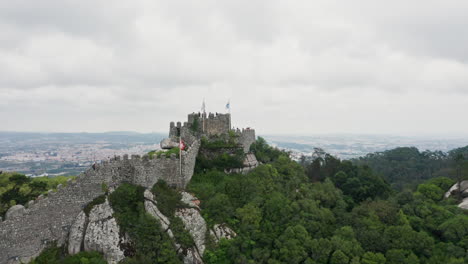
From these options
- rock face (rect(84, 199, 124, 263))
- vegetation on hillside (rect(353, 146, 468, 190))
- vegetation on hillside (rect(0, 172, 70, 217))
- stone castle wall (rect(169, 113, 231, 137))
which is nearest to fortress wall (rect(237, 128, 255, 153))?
stone castle wall (rect(169, 113, 231, 137))

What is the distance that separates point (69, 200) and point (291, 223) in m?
17.7

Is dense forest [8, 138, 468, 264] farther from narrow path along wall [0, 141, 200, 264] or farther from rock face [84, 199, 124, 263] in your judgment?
narrow path along wall [0, 141, 200, 264]

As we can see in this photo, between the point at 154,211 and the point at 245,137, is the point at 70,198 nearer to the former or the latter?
the point at 154,211

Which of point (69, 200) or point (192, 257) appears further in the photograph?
point (69, 200)

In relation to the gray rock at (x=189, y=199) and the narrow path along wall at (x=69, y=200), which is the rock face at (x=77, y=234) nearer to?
the narrow path along wall at (x=69, y=200)

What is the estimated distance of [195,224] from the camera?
22.0 metres

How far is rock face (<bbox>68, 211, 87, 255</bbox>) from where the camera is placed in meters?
20.6

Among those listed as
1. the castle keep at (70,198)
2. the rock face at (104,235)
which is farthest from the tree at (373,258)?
the rock face at (104,235)

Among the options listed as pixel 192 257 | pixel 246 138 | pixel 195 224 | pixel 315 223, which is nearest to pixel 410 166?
pixel 246 138

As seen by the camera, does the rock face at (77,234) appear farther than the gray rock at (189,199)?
No

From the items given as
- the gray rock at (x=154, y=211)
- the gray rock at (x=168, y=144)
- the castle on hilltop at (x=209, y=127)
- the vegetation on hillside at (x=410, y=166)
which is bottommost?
the vegetation on hillside at (x=410, y=166)

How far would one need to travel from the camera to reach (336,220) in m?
26.2

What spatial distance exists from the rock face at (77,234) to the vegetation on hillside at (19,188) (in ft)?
15.6

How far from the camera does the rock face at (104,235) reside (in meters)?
20.2
